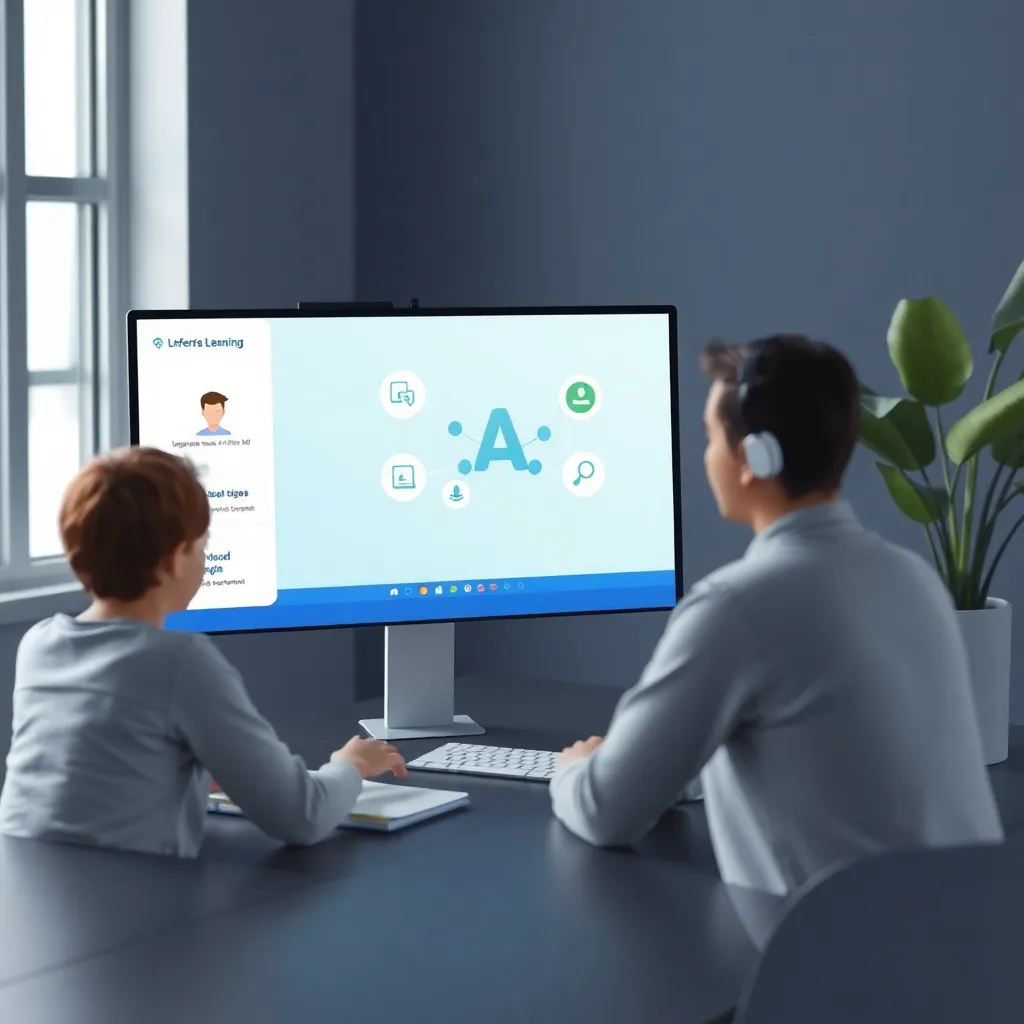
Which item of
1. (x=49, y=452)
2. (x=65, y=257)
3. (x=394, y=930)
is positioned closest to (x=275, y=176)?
(x=65, y=257)

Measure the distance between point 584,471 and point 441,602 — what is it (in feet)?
0.79

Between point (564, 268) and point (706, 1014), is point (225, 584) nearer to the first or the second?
point (706, 1014)

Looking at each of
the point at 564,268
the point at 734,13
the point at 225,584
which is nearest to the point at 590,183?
the point at 564,268

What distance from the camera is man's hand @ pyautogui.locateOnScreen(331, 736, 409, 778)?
1.87m

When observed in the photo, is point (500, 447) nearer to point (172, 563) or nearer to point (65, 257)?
point (172, 563)

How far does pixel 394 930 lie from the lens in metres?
1.40

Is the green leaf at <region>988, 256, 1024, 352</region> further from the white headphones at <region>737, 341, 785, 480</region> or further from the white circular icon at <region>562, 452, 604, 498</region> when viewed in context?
the white headphones at <region>737, 341, 785, 480</region>

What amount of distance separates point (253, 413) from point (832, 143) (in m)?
1.87

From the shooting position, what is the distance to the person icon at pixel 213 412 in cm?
199

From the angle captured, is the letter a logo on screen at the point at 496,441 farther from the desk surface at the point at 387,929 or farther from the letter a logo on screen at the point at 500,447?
the desk surface at the point at 387,929

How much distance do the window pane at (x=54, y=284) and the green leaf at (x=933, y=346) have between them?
199 centimetres

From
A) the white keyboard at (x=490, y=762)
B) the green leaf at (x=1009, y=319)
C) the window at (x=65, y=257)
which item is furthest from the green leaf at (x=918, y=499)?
the window at (x=65, y=257)

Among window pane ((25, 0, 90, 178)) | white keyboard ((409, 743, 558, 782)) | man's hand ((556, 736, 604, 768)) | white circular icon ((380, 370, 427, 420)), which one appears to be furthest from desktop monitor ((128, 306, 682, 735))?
window pane ((25, 0, 90, 178))

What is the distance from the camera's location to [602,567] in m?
2.13
